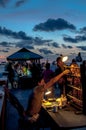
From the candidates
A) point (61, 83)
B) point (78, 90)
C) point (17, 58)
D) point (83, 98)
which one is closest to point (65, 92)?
point (61, 83)

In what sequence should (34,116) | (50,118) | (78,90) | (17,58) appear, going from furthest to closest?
Result: (17,58)
(78,90)
(50,118)
(34,116)

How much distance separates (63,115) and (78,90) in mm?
1064

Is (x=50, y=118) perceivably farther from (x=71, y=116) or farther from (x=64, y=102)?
(x=64, y=102)

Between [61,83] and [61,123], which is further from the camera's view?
[61,83]

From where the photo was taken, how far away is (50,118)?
6750 millimetres

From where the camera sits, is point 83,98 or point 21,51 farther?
point 21,51

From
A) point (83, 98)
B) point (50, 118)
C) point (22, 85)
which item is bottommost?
point (22, 85)

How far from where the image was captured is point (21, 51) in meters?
23.5

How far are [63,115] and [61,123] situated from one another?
83 cm

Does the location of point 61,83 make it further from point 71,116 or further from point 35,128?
point 35,128

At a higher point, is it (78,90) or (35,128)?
(78,90)

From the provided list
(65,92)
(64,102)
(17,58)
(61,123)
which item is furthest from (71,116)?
(17,58)

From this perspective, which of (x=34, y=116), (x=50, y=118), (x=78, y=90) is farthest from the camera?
(x=78, y=90)

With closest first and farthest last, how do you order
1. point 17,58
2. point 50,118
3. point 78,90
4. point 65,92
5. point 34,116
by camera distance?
1. point 34,116
2. point 50,118
3. point 78,90
4. point 65,92
5. point 17,58
